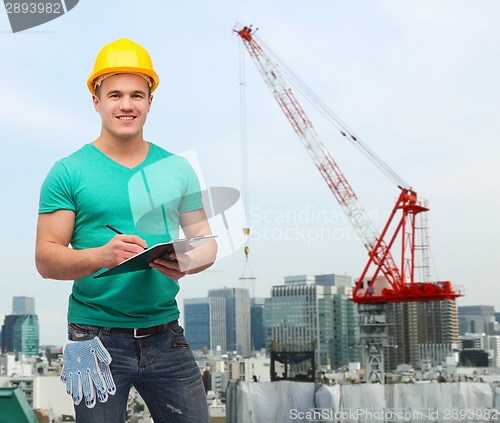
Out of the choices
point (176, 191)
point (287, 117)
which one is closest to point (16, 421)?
point (176, 191)

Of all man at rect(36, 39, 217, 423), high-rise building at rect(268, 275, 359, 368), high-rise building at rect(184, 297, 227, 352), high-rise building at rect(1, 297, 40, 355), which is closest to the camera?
man at rect(36, 39, 217, 423)

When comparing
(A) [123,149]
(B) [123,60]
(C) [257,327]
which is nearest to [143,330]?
(A) [123,149]

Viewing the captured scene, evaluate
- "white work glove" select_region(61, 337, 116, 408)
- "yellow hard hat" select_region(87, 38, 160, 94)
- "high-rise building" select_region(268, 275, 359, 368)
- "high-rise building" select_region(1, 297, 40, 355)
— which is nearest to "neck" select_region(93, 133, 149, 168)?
"yellow hard hat" select_region(87, 38, 160, 94)

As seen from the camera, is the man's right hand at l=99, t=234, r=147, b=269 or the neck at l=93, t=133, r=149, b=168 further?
the neck at l=93, t=133, r=149, b=168

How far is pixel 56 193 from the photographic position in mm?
1335

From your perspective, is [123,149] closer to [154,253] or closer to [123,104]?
[123,104]

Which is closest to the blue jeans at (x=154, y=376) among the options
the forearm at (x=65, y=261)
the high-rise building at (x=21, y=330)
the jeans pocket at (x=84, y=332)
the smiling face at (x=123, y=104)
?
the jeans pocket at (x=84, y=332)

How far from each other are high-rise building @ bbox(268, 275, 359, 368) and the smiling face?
181ft

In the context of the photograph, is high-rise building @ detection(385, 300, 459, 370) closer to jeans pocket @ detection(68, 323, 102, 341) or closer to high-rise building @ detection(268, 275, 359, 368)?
high-rise building @ detection(268, 275, 359, 368)

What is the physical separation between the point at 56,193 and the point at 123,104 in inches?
7.9

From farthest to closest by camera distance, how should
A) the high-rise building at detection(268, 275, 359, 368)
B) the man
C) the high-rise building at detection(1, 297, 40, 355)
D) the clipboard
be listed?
the high-rise building at detection(268, 275, 359, 368) < the high-rise building at detection(1, 297, 40, 355) < the man < the clipboard

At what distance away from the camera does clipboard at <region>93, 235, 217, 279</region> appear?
121 centimetres

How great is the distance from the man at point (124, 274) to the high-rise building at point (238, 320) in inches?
1991

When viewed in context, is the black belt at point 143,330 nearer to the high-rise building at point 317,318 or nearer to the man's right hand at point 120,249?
the man's right hand at point 120,249
